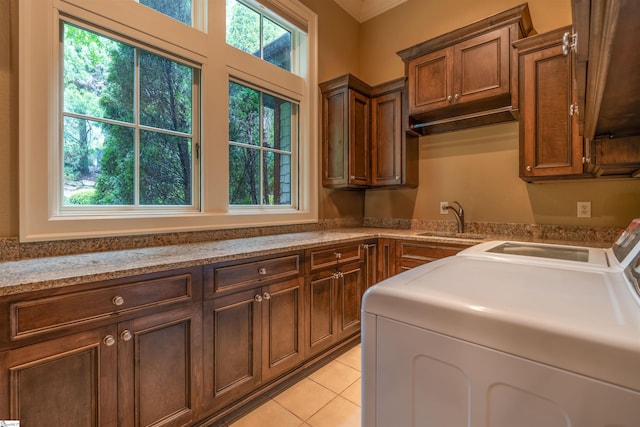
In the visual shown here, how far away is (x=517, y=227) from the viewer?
2.40 metres

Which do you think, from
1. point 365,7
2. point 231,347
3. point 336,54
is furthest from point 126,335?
point 365,7

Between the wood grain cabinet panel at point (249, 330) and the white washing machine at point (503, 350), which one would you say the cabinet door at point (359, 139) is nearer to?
the wood grain cabinet panel at point (249, 330)

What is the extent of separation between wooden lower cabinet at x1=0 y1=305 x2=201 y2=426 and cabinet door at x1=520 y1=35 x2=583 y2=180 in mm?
2306

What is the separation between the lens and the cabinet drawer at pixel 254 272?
1498 millimetres

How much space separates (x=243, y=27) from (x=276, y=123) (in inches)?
29.9

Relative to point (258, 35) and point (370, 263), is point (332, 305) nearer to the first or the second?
point (370, 263)

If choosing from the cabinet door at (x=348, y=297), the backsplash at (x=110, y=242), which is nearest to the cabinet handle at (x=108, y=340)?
the backsplash at (x=110, y=242)

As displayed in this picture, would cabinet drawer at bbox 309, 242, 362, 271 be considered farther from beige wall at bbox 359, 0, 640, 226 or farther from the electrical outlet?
the electrical outlet

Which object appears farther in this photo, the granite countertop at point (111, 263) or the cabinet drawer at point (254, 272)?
the cabinet drawer at point (254, 272)

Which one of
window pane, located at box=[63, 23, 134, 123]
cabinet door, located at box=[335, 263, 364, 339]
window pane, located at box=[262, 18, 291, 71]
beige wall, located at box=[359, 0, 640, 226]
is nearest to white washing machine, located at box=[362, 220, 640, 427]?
cabinet door, located at box=[335, 263, 364, 339]

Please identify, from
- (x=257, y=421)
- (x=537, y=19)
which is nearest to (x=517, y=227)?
(x=537, y=19)

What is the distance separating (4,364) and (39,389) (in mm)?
143

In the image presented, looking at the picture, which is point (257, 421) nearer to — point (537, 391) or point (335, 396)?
point (335, 396)

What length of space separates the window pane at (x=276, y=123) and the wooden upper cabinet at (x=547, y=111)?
1.80m
